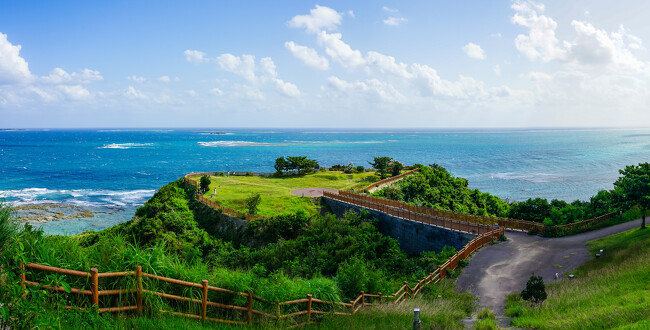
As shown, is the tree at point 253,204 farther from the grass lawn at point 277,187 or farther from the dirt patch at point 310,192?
the dirt patch at point 310,192

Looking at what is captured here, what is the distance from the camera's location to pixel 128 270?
766 centimetres

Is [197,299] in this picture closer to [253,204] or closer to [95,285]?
[95,285]

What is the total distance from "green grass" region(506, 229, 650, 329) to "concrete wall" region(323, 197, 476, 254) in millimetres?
8293

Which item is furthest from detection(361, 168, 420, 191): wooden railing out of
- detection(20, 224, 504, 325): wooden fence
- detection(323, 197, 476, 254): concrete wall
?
detection(20, 224, 504, 325): wooden fence

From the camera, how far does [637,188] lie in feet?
74.2

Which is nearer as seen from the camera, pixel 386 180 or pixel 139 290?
pixel 139 290

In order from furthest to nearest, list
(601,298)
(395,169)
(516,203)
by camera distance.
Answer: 1. (395,169)
2. (516,203)
3. (601,298)

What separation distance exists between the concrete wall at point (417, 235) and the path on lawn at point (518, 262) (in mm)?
3184

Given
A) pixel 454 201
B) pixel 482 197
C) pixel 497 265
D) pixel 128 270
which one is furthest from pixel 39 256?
pixel 482 197

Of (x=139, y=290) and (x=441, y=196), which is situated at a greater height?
(x=139, y=290)

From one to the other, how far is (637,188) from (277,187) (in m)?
34.6

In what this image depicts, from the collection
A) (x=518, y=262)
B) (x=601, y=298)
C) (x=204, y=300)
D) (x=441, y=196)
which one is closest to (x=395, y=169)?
(x=441, y=196)

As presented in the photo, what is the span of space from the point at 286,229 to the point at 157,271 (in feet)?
81.0

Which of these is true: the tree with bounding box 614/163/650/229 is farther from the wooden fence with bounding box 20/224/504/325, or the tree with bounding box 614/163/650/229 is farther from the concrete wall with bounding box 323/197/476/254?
the wooden fence with bounding box 20/224/504/325
